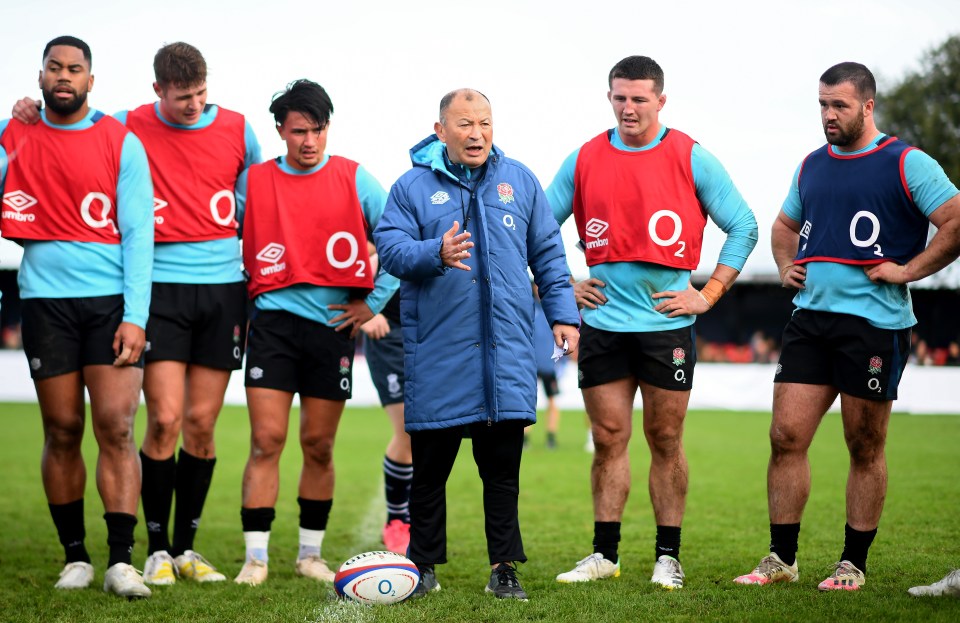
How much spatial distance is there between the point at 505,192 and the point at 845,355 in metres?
1.91

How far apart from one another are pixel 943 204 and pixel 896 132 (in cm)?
2869

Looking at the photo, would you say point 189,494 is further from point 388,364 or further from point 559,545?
point 559,545

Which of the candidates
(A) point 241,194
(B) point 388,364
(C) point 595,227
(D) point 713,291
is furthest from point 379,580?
(B) point 388,364

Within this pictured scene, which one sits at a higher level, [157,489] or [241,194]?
[241,194]

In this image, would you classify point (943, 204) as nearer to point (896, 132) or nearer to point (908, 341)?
point (908, 341)

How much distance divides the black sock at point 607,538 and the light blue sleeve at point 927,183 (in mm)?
2290

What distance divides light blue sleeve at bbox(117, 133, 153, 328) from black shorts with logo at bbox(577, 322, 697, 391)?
2.40m

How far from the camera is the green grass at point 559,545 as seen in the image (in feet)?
15.9

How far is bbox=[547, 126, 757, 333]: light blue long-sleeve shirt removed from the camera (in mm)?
5766

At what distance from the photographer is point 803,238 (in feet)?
18.7

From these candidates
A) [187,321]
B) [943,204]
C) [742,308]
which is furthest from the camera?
[742,308]

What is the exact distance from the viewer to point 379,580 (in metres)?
5.10

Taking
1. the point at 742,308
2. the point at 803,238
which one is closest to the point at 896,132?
the point at 742,308

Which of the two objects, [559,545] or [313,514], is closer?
[313,514]
